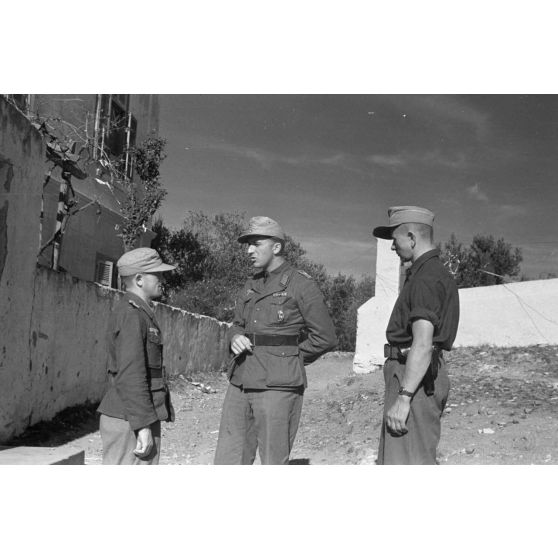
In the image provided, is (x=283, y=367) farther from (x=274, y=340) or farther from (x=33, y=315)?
(x=33, y=315)

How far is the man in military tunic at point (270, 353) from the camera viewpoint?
368 centimetres

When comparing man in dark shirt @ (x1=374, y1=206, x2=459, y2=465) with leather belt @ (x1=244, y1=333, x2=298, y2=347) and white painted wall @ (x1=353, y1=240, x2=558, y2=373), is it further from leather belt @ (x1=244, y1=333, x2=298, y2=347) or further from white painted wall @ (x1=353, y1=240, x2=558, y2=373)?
white painted wall @ (x1=353, y1=240, x2=558, y2=373)

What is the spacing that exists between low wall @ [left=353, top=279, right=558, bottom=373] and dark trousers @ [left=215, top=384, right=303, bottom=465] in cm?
674

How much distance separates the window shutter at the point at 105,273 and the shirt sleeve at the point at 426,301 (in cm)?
848

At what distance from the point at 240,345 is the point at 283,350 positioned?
249 millimetres

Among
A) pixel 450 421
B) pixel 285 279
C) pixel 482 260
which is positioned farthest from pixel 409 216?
pixel 482 260

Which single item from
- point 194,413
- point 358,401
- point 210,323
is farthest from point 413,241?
point 210,323

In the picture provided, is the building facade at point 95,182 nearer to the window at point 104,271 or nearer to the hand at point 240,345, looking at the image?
the window at point 104,271

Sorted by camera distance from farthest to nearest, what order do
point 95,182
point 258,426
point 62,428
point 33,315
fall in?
point 95,182
point 62,428
point 33,315
point 258,426

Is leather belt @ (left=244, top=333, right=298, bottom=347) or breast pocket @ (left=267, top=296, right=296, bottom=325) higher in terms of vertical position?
breast pocket @ (left=267, top=296, right=296, bottom=325)

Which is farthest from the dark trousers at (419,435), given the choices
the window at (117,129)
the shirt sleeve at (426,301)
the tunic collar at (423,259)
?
the window at (117,129)

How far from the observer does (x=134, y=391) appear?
120 inches

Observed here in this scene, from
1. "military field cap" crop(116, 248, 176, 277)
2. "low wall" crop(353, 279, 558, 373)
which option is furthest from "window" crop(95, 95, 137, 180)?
"military field cap" crop(116, 248, 176, 277)

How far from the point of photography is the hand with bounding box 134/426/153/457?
304 cm
